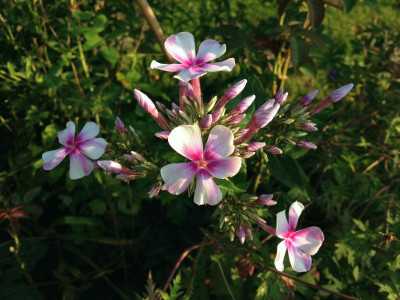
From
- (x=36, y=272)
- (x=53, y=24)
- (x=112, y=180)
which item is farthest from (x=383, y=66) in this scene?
(x=36, y=272)

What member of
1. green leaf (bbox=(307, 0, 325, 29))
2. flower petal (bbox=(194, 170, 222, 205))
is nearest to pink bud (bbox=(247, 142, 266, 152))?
flower petal (bbox=(194, 170, 222, 205))

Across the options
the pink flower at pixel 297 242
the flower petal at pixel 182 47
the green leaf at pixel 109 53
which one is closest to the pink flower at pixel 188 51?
the flower petal at pixel 182 47

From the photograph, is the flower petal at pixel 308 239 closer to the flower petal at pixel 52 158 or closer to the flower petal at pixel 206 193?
the flower petal at pixel 206 193

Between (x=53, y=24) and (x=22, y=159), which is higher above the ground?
(x=53, y=24)

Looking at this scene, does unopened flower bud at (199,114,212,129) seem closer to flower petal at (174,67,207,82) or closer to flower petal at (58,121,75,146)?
flower petal at (174,67,207,82)

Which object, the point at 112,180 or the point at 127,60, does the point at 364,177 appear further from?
the point at 127,60

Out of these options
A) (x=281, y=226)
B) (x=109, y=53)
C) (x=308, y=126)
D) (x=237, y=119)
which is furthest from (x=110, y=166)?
(x=109, y=53)

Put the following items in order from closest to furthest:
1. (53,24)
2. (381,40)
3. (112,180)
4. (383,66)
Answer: (53,24) → (112,180) → (383,66) → (381,40)
